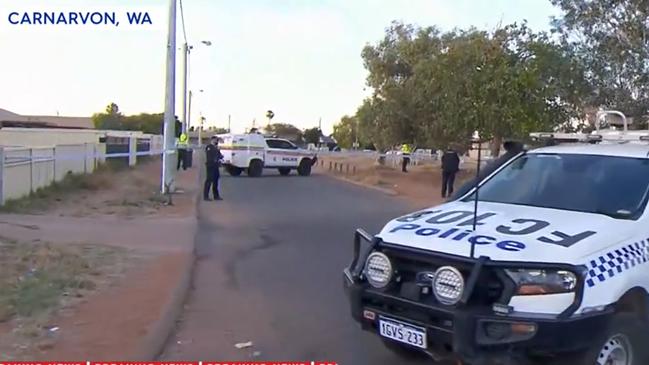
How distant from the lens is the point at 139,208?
16516 mm

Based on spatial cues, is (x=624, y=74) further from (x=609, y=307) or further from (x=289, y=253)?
(x=609, y=307)

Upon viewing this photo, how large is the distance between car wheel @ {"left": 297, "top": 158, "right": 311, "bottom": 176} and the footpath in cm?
1977

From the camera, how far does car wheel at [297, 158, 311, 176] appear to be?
35062 mm

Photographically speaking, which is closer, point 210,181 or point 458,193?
A: point 458,193

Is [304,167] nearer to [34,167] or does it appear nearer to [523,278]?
[34,167]

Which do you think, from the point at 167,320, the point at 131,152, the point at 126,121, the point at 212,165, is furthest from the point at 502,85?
the point at 126,121

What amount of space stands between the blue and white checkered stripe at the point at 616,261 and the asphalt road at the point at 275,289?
1.89 meters

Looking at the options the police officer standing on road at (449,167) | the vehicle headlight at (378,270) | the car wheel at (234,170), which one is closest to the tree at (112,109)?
the car wheel at (234,170)

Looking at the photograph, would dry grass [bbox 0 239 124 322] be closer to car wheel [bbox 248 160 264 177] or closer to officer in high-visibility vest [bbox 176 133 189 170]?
car wheel [bbox 248 160 264 177]

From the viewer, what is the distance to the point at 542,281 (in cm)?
448

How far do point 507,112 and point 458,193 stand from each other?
15727 millimetres

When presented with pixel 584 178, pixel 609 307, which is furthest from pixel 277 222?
pixel 609 307

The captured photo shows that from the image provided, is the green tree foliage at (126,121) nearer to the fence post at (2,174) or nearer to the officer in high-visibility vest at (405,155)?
the officer in high-visibility vest at (405,155)

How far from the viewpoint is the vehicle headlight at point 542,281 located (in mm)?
4434
